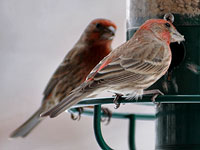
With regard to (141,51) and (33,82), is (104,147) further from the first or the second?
(33,82)

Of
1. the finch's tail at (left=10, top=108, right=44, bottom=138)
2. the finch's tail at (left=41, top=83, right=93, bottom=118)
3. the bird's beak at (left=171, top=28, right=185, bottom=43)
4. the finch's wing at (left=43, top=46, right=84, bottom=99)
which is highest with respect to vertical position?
the bird's beak at (left=171, top=28, right=185, bottom=43)

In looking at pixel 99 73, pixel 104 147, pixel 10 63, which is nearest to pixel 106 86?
pixel 99 73

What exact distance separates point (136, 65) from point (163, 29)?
2.15ft

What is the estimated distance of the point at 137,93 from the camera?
27.0ft

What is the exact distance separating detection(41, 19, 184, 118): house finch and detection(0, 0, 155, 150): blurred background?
3275 millimetres

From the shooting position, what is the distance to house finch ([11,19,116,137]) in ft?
34.6

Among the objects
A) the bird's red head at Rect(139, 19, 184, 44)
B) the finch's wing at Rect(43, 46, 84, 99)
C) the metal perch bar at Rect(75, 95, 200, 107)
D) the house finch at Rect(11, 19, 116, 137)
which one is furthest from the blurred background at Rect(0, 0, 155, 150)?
the metal perch bar at Rect(75, 95, 200, 107)

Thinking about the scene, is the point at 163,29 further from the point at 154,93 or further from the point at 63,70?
the point at 63,70

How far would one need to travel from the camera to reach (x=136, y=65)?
834 cm

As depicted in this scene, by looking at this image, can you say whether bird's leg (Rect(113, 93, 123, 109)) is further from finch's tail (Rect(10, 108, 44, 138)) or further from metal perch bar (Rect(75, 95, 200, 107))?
finch's tail (Rect(10, 108, 44, 138))

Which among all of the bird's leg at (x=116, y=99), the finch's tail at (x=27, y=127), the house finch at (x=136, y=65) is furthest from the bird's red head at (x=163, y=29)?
the finch's tail at (x=27, y=127)

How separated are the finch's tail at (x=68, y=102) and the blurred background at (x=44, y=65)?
3.62 meters

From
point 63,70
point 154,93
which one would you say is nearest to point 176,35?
point 154,93

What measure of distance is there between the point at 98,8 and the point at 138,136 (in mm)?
2428
